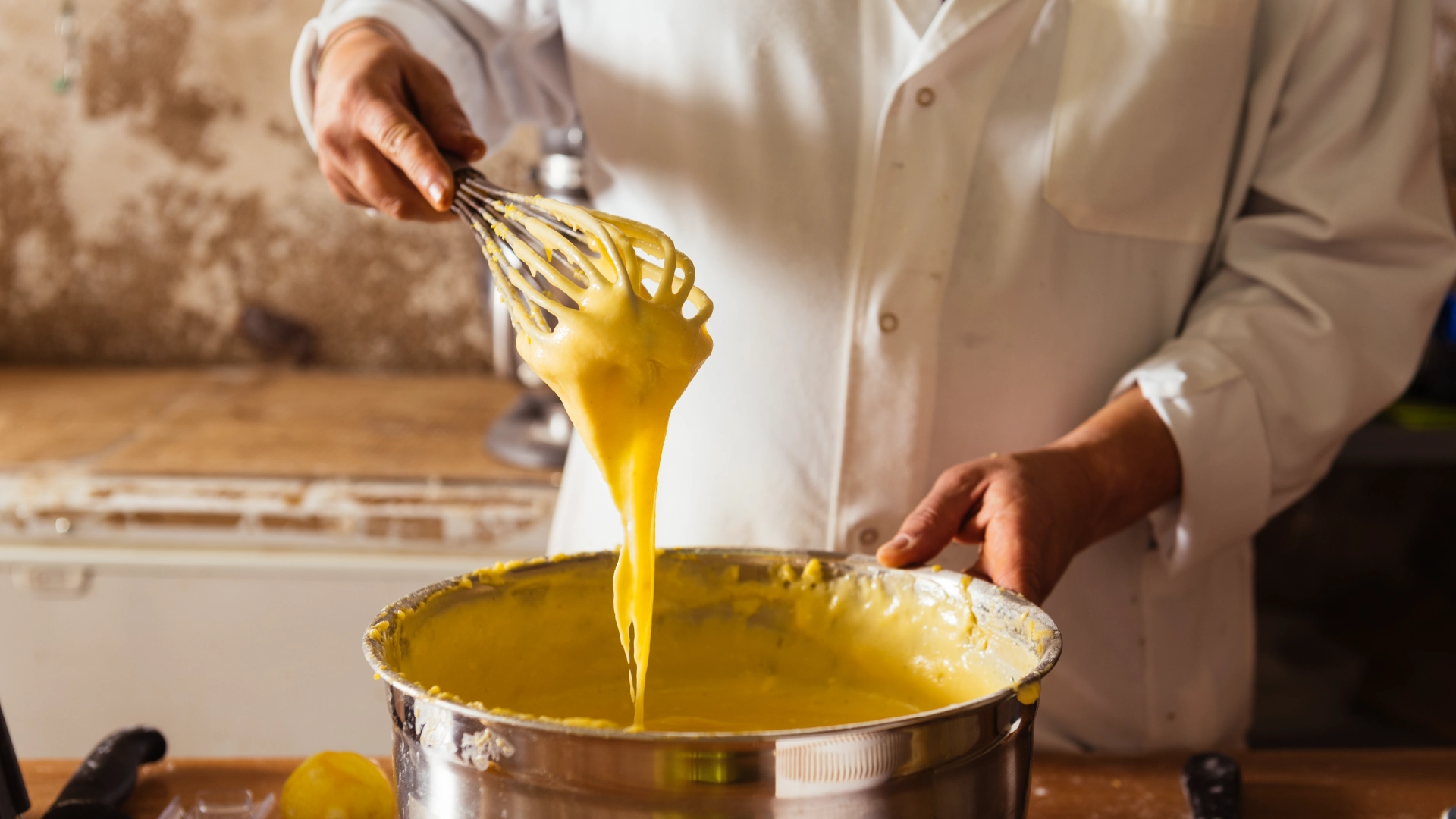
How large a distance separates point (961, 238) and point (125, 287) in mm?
1804

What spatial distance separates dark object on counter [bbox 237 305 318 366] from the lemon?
165 centimetres

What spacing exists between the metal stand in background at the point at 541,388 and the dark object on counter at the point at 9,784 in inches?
34.9

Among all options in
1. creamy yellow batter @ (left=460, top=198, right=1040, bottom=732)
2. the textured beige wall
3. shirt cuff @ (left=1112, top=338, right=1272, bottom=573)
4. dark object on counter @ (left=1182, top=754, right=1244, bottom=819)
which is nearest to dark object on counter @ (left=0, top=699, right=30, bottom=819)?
creamy yellow batter @ (left=460, top=198, right=1040, bottom=732)

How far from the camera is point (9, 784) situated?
68 centimetres

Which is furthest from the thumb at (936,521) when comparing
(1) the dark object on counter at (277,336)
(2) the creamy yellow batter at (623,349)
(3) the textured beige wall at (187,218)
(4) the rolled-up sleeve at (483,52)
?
(1) the dark object on counter at (277,336)

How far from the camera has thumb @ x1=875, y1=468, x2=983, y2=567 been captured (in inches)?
29.7

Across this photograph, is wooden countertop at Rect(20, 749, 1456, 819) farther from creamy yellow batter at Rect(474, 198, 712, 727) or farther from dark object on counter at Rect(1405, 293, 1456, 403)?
dark object on counter at Rect(1405, 293, 1456, 403)

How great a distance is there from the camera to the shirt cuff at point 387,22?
3.39 feet

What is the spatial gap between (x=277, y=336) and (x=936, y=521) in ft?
5.86

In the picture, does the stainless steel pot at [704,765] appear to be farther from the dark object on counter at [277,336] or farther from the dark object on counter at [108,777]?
the dark object on counter at [277,336]

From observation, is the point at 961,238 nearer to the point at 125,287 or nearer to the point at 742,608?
the point at 742,608

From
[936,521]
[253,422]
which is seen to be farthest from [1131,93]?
[253,422]

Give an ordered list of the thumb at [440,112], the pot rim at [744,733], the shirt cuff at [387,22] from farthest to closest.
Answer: the shirt cuff at [387,22], the thumb at [440,112], the pot rim at [744,733]

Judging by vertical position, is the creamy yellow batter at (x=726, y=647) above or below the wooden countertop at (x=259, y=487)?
above
